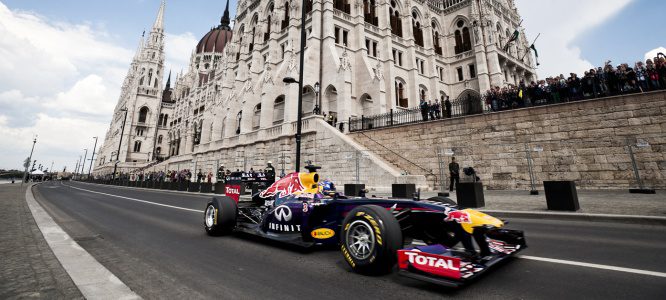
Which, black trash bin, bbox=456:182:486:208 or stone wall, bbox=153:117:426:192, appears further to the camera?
stone wall, bbox=153:117:426:192

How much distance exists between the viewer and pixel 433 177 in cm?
1498

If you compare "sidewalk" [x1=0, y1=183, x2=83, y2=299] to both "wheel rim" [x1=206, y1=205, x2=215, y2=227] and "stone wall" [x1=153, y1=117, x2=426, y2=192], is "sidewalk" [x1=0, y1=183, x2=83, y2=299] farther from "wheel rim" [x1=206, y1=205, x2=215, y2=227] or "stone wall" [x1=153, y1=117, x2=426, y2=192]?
"stone wall" [x1=153, y1=117, x2=426, y2=192]

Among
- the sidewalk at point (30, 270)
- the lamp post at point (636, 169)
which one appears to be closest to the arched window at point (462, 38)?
the lamp post at point (636, 169)

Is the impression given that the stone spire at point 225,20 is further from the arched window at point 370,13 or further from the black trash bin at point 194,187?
the black trash bin at point 194,187

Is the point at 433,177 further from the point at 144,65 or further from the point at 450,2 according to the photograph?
the point at 144,65

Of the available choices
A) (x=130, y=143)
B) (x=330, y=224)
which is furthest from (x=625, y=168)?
(x=130, y=143)

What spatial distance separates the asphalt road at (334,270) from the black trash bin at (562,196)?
169cm

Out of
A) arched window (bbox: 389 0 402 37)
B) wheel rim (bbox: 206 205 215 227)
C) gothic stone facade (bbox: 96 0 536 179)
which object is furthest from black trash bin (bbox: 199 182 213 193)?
arched window (bbox: 389 0 402 37)

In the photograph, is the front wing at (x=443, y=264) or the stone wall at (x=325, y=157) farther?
the stone wall at (x=325, y=157)

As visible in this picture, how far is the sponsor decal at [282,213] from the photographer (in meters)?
4.27

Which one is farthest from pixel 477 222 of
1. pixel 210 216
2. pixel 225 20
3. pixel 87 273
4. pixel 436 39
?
pixel 225 20

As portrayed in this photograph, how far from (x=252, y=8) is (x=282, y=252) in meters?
46.2

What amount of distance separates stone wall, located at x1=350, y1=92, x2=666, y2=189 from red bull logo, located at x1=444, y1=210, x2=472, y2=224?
12.4 meters

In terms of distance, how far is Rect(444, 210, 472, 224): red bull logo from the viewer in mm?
2674
